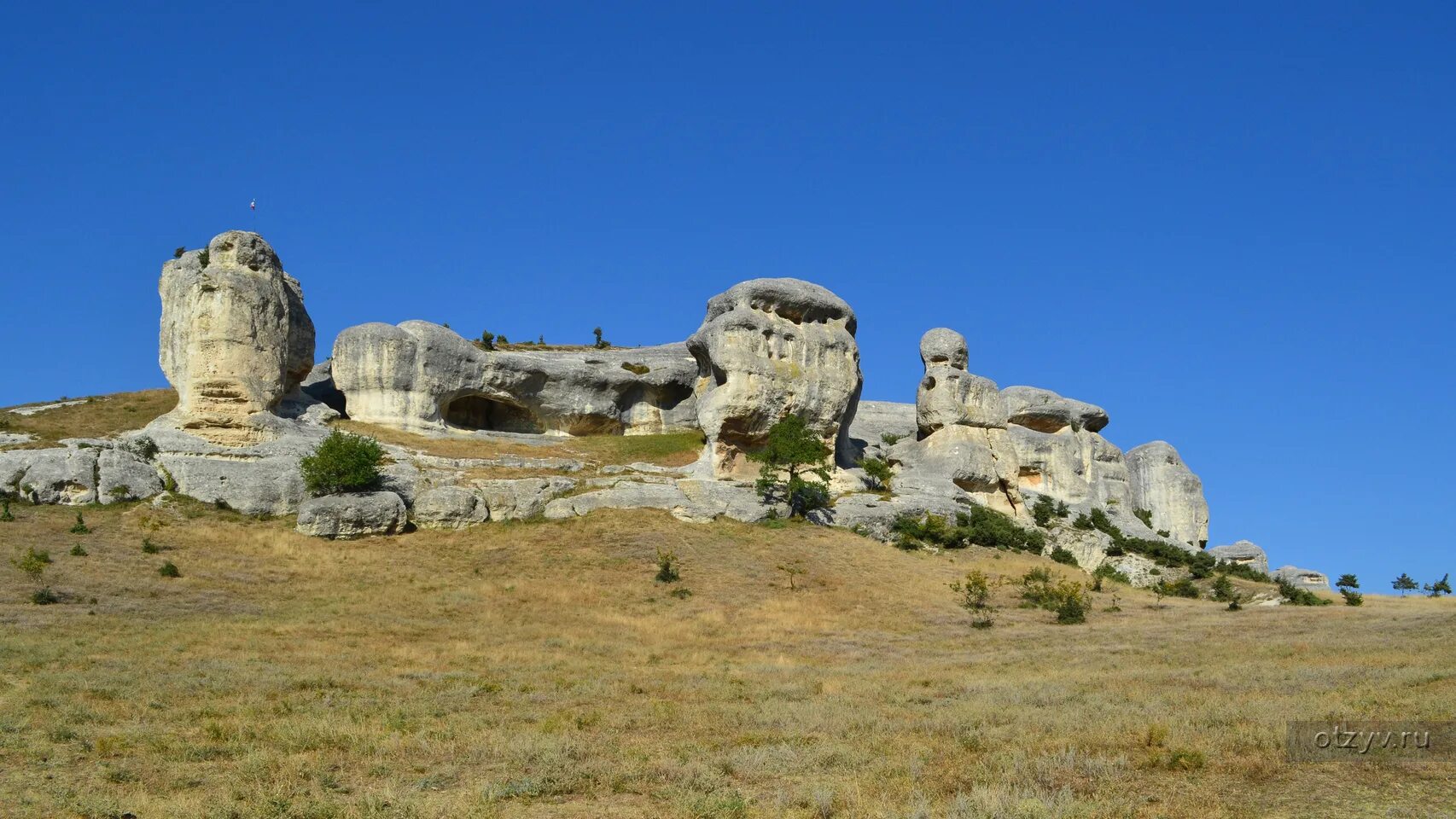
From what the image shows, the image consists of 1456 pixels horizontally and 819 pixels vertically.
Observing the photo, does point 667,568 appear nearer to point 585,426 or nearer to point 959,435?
point 959,435

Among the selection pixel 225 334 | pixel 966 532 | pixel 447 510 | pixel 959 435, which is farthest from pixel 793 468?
pixel 225 334

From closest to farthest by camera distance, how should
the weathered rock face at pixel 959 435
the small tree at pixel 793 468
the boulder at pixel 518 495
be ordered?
the boulder at pixel 518 495 → the small tree at pixel 793 468 → the weathered rock face at pixel 959 435

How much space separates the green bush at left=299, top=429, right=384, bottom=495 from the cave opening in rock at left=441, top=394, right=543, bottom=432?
13793mm

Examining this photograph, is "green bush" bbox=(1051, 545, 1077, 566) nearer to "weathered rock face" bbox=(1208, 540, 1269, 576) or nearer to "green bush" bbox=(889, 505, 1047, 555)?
"green bush" bbox=(889, 505, 1047, 555)

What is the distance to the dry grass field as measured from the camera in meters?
12.1

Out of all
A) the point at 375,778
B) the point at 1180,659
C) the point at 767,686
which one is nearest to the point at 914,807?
the point at 375,778

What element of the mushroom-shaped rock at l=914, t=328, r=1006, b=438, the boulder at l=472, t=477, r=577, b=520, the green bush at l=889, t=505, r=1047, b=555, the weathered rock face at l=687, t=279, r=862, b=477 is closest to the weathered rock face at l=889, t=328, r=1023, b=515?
the mushroom-shaped rock at l=914, t=328, r=1006, b=438

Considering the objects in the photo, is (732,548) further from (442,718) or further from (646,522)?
(442,718)

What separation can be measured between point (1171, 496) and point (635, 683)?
43.2 m

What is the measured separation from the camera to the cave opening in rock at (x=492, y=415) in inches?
2088

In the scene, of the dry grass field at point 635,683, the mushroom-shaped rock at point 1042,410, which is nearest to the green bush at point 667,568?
the dry grass field at point 635,683

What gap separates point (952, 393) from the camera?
50406 millimetres

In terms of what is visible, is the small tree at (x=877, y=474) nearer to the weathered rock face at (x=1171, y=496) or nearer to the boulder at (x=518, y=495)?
the boulder at (x=518, y=495)

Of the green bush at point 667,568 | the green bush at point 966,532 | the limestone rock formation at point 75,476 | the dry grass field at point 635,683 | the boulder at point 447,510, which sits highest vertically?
the limestone rock formation at point 75,476
